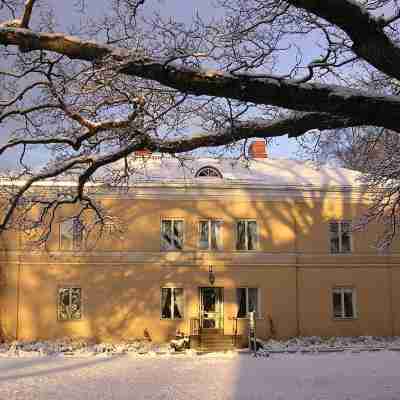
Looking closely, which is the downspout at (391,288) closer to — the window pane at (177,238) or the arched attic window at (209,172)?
the arched attic window at (209,172)

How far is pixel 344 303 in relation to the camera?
24047mm

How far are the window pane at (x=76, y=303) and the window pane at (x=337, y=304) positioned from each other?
1046 cm

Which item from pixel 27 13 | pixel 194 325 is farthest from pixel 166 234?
pixel 27 13

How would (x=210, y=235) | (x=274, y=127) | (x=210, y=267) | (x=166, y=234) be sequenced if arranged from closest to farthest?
(x=274, y=127)
(x=210, y=267)
(x=166, y=234)
(x=210, y=235)

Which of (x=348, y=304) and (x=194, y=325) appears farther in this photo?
(x=348, y=304)

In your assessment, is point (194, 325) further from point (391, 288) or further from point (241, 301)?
point (391, 288)

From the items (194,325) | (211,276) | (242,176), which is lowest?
(194,325)

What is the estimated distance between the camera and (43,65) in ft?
31.8

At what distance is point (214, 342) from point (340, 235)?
7380 mm

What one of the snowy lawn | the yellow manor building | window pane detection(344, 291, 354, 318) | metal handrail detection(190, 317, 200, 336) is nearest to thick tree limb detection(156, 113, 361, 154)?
the snowy lawn

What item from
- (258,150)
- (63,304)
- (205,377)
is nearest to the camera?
(205,377)

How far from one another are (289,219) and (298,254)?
1510 millimetres

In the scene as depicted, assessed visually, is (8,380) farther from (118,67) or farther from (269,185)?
(269,185)

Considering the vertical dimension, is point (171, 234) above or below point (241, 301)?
above
